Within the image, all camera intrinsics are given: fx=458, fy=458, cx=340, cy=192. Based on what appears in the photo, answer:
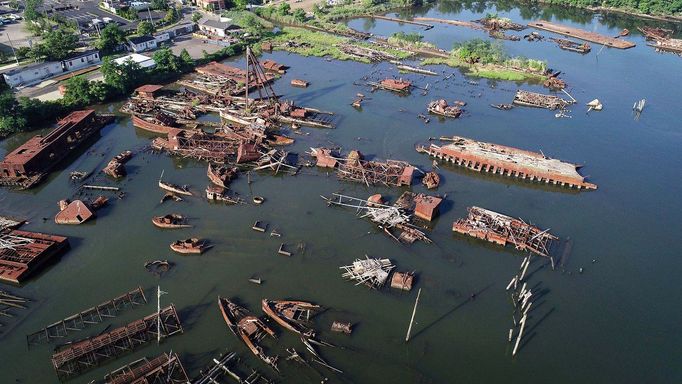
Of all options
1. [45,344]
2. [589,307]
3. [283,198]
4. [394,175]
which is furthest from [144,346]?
[589,307]

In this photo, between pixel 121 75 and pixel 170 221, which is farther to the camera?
pixel 121 75

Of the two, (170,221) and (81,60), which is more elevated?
(81,60)

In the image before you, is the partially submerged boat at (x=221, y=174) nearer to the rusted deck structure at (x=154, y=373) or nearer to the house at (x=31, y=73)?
the rusted deck structure at (x=154, y=373)

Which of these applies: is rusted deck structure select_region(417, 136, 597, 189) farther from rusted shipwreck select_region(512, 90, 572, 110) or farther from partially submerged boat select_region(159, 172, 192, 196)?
partially submerged boat select_region(159, 172, 192, 196)

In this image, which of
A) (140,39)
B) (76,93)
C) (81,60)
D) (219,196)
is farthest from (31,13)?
(219,196)

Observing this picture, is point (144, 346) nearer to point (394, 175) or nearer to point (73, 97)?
point (394, 175)

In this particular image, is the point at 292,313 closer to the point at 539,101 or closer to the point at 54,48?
the point at 539,101
